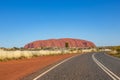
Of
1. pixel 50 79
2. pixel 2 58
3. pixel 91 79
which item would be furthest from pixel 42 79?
pixel 2 58

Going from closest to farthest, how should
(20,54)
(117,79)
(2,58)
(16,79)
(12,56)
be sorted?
(117,79) < (16,79) < (2,58) < (12,56) < (20,54)

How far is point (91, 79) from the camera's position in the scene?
41.1 ft

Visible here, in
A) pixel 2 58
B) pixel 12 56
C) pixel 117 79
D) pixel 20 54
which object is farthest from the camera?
pixel 20 54

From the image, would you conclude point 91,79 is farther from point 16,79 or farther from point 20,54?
point 20,54

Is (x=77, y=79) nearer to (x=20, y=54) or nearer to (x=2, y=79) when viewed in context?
(x=2, y=79)

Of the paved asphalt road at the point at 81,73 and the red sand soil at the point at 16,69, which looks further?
the red sand soil at the point at 16,69

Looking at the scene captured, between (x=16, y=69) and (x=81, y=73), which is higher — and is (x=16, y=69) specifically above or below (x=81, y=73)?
above

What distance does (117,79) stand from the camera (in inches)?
485

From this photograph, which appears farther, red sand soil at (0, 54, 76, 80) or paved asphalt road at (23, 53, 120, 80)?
red sand soil at (0, 54, 76, 80)

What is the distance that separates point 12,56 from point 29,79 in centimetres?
2080

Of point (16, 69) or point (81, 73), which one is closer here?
point (81, 73)

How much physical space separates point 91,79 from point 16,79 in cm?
359

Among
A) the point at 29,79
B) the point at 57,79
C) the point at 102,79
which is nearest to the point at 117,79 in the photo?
the point at 102,79

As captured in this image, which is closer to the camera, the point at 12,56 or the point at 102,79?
the point at 102,79
